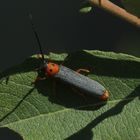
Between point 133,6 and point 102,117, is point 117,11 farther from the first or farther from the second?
point 102,117

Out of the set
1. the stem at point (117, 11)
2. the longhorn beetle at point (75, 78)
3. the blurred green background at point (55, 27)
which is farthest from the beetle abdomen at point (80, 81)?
the blurred green background at point (55, 27)

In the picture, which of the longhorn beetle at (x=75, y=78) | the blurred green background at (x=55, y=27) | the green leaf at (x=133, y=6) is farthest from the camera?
the blurred green background at (x=55, y=27)

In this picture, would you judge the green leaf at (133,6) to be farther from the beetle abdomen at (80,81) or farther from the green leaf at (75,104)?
the beetle abdomen at (80,81)

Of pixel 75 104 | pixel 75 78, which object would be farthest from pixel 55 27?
pixel 75 104

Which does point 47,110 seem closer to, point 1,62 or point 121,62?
point 121,62

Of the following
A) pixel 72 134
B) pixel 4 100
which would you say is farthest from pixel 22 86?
pixel 72 134

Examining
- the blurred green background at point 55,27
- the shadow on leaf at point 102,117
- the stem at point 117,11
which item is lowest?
the blurred green background at point 55,27
